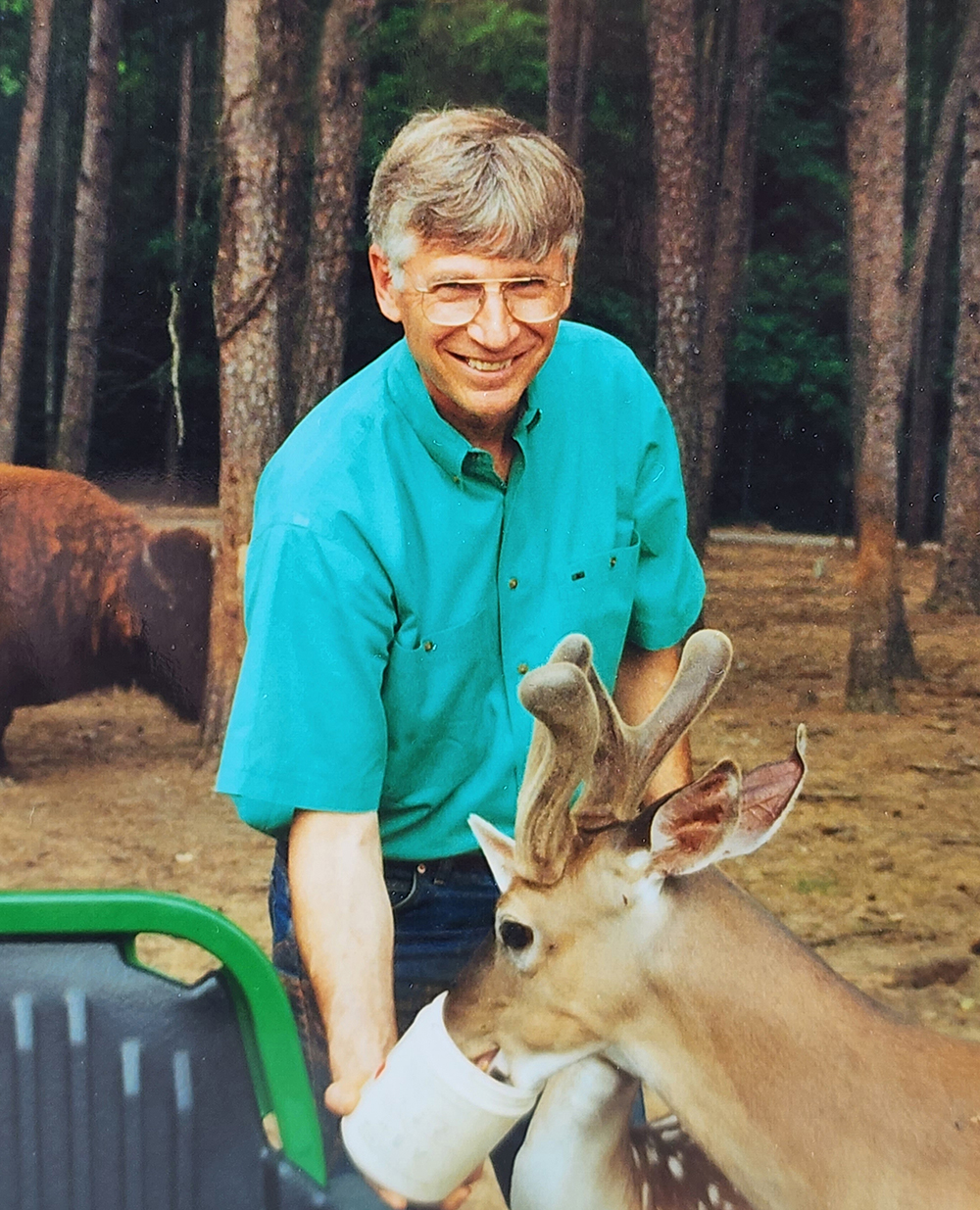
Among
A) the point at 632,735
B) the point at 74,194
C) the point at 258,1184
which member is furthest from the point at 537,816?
the point at 74,194

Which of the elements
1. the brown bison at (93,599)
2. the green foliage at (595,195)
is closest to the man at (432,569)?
the green foliage at (595,195)

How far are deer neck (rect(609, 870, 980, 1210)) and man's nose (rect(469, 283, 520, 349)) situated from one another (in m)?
0.71

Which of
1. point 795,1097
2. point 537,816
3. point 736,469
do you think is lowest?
point 795,1097

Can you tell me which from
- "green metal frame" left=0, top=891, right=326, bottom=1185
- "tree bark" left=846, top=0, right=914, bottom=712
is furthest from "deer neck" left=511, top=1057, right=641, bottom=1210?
"tree bark" left=846, top=0, right=914, bottom=712

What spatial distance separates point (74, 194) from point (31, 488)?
47 centimetres

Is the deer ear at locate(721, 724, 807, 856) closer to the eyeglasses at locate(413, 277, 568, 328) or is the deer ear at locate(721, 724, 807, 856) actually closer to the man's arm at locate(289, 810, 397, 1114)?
the man's arm at locate(289, 810, 397, 1114)

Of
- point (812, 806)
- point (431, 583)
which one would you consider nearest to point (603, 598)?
point (431, 583)

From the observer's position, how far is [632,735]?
1768mm

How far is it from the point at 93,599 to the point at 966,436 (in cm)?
143

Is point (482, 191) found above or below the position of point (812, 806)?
above

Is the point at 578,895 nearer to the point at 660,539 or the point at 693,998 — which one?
the point at 693,998

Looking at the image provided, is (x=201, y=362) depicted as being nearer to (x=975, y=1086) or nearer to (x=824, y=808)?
(x=824, y=808)

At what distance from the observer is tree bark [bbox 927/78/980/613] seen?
2172mm

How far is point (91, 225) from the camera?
7.29 ft
